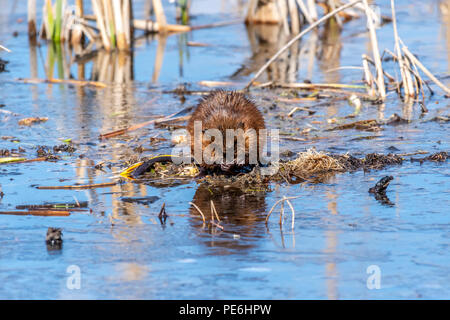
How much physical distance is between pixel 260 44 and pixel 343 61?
7.90 ft

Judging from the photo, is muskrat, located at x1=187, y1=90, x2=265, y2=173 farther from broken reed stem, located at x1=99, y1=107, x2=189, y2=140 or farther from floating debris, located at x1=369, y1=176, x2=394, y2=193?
broken reed stem, located at x1=99, y1=107, x2=189, y2=140

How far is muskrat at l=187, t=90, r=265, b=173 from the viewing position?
6531 millimetres

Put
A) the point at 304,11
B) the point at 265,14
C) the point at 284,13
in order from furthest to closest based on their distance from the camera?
the point at 265,14 < the point at 284,13 < the point at 304,11

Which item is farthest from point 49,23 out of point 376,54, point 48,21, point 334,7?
point 376,54

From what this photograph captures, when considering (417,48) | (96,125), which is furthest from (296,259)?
(417,48)

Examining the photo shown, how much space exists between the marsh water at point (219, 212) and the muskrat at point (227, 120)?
14.7 inches

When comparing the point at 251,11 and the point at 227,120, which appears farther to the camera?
the point at 251,11

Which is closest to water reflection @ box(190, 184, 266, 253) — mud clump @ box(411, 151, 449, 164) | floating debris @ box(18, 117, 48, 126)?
mud clump @ box(411, 151, 449, 164)

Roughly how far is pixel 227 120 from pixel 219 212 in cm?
118

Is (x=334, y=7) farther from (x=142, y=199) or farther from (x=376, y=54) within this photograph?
(x=142, y=199)

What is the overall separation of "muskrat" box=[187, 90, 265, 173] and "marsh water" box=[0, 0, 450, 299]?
1.22ft

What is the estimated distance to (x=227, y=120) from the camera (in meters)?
6.54
